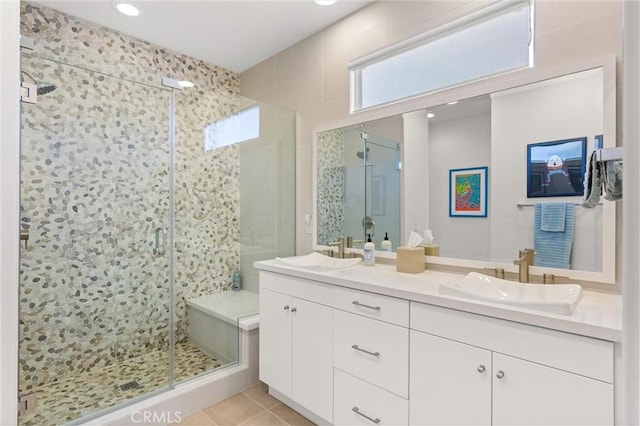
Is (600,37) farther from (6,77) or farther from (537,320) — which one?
(6,77)

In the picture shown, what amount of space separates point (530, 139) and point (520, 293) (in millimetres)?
758

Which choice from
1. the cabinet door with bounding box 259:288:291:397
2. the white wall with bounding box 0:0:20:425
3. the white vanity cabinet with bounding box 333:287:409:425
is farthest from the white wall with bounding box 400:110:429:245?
the white wall with bounding box 0:0:20:425

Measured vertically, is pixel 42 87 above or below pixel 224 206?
above

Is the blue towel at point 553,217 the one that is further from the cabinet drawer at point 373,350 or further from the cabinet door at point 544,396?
the cabinet drawer at point 373,350

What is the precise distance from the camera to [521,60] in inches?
65.2

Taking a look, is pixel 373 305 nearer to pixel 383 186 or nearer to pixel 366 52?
pixel 383 186

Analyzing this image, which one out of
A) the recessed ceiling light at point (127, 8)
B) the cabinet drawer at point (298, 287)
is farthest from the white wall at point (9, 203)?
the recessed ceiling light at point (127, 8)

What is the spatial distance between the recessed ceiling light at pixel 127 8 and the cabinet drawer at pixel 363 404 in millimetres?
2785

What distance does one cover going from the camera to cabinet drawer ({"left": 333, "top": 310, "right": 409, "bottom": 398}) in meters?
1.47

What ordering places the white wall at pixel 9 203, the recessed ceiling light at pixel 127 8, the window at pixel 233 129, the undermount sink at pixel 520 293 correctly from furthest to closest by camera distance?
the window at pixel 233 129 < the recessed ceiling light at pixel 127 8 < the undermount sink at pixel 520 293 < the white wall at pixel 9 203

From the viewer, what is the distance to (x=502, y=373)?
1.18 m

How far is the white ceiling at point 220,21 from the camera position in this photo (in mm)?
2289

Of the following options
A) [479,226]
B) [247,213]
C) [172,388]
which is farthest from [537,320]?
[247,213]

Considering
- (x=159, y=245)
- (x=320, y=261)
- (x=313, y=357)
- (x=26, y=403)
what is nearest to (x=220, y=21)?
(x=159, y=245)
